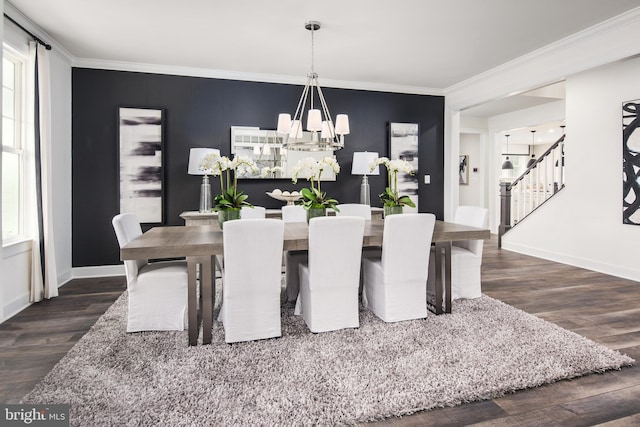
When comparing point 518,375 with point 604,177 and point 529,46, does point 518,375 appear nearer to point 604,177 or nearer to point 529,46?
point 529,46

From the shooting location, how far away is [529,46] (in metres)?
4.12

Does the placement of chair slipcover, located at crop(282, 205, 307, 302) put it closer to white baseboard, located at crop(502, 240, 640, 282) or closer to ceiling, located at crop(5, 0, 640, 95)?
ceiling, located at crop(5, 0, 640, 95)

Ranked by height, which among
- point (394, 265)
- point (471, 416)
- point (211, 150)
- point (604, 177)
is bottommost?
point (471, 416)

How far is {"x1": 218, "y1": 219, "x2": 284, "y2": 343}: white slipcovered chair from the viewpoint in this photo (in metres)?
2.42

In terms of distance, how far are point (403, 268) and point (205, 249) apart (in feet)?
4.79

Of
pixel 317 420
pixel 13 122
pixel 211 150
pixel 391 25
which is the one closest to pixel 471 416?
pixel 317 420

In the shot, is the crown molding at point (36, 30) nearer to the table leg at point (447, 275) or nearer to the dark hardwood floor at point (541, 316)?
the dark hardwood floor at point (541, 316)

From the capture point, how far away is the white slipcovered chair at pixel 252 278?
242 centimetres

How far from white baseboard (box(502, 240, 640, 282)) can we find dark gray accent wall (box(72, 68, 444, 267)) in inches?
103

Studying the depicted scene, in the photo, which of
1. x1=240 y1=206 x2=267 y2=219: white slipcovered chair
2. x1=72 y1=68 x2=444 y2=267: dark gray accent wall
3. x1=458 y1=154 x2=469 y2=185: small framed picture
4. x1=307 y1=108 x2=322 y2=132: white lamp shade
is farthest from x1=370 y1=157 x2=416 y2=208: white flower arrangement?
x1=458 y1=154 x2=469 y2=185: small framed picture

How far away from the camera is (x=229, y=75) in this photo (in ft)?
16.3

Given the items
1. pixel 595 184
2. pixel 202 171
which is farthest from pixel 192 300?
pixel 595 184

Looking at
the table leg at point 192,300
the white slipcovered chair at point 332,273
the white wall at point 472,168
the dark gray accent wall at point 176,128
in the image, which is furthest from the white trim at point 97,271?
the white wall at point 472,168

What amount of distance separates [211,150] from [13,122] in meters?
1.87
